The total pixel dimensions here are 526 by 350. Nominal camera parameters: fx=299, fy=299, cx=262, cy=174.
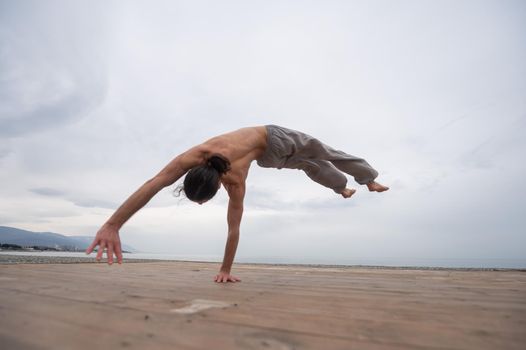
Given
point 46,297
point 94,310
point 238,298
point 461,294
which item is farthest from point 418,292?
point 46,297

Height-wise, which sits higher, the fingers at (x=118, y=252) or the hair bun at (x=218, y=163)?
the hair bun at (x=218, y=163)

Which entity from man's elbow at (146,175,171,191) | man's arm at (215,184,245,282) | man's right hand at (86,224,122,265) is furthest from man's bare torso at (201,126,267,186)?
man's right hand at (86,224,122,265)

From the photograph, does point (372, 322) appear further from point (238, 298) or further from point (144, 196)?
point (144, 196)

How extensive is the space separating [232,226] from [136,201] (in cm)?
115

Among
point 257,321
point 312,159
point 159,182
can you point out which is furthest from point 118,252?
point 312,159

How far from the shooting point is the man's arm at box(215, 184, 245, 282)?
10.6ft

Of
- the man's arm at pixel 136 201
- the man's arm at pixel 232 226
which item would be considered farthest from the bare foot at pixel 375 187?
the man's arm at pixel 136 201

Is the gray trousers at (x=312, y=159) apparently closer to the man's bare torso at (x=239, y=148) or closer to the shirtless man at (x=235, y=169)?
the shirtless man at (x=235, y=169)

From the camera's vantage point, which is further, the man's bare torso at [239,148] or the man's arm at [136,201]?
the man's bare torso at [239,148]

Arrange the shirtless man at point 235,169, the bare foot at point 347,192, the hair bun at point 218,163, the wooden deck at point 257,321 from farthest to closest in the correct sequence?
the bare foot at point 347,192 < the hair bun at point 218,163 < the shirtless man at point 235,169 < the wooden deck at point 257,321

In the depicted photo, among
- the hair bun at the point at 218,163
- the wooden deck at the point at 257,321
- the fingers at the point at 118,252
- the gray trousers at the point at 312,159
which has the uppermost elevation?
the gray trousers at the point at 312,159

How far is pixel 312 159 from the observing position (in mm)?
4539

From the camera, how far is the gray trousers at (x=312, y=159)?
4020 mm

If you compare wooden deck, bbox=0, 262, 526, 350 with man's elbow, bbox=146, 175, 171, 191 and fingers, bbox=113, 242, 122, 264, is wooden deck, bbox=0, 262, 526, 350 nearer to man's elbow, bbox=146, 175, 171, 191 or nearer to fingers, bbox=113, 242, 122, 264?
fingers, bbox=113, 242, 122, 264
